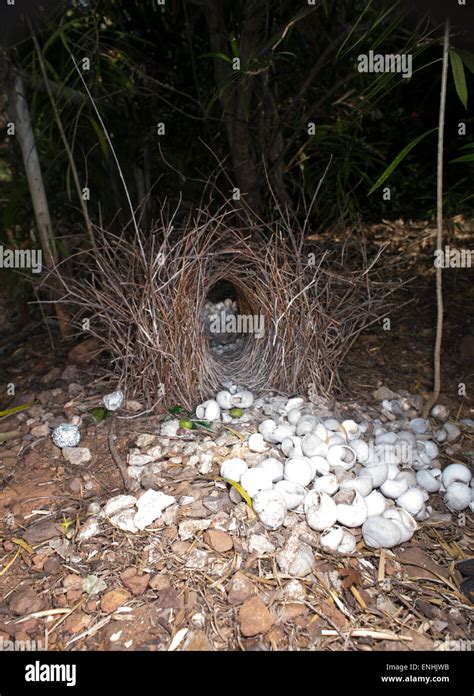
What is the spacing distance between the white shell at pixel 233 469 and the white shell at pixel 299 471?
0.31 feet

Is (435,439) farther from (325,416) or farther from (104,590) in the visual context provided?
(104,590)

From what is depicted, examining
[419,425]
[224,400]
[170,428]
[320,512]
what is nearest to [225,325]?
[224,400]

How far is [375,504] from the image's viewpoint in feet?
3.72

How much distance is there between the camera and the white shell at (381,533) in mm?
1073

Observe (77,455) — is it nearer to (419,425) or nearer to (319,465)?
(319,465)

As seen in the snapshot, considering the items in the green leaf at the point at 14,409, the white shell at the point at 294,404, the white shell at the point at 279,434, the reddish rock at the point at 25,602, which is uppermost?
the white shell at the point at 294,404

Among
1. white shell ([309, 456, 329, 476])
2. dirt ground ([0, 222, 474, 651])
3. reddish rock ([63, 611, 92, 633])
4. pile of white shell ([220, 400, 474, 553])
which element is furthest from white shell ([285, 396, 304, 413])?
reddish rock ([63, 611, 92, 633])

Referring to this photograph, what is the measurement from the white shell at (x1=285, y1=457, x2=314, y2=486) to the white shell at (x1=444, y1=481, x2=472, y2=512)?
31 centimetres

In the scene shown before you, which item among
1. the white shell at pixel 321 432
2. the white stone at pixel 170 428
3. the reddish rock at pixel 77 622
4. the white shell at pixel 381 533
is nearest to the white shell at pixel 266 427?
the white shell at pixel 321 432

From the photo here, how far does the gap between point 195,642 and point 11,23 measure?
5.36 ft

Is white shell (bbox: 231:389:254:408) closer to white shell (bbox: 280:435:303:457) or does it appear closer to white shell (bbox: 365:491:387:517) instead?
white shell (bbox: 280:435:303:457)

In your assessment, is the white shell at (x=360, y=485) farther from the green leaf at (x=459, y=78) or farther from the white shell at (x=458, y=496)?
the green leaf at (x=459, y=78)

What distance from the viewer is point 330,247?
5.97 feet

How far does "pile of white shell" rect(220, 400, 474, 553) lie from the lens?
42.7 inches
